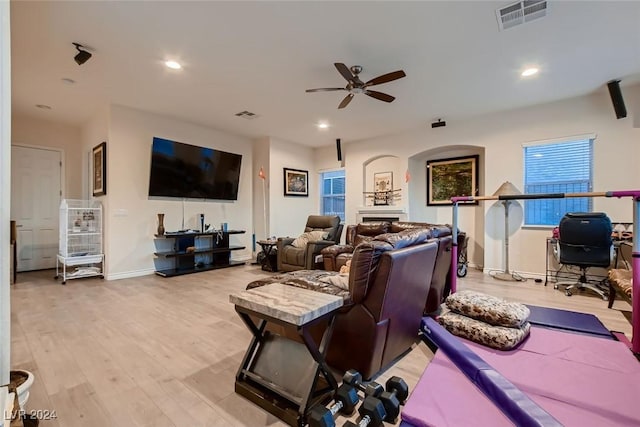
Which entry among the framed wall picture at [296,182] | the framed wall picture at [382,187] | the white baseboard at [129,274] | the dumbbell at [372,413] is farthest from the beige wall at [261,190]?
the dumbbell at [372,413]

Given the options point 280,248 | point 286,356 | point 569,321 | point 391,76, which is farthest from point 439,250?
point 280,248

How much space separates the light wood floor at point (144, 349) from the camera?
5.39 feet

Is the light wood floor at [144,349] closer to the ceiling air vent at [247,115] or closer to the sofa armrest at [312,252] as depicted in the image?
the sofa armrest at [312,252]

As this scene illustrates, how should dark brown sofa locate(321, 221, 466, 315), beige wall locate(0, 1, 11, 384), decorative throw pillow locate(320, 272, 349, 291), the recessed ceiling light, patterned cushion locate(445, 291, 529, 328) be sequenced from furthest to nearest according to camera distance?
the recessed ceiling light
dark brown sofa locate(321, 221, 466, 315)
patterned cushion locate(445, 291, 529, 328)
decorative throw pillow locate(320, 272, 349, 291)
beige wall locate(0, 1, 11, 384)

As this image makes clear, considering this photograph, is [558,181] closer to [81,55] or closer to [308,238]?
[308,238]

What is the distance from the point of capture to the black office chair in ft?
11.8

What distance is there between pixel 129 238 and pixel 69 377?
11.1ft

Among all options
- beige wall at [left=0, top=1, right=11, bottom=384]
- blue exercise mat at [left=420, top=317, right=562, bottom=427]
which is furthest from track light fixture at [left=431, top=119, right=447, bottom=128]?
beige wall at [left=0, top=1, right=11, bottom=384]

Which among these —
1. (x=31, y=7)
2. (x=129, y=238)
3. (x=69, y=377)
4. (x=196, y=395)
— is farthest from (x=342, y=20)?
(x=129, y=238)

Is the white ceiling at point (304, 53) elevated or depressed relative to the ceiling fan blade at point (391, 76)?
elevated

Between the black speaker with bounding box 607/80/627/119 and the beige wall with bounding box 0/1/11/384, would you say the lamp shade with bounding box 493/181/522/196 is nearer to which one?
the black speaker with bounding box 607/80/627/119

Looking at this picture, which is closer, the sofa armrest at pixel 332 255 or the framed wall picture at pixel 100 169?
the sofa armrest at pixel 332 255

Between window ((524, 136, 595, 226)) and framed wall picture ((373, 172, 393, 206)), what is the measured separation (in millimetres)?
2609

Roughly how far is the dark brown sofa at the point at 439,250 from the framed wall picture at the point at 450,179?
198 cm
